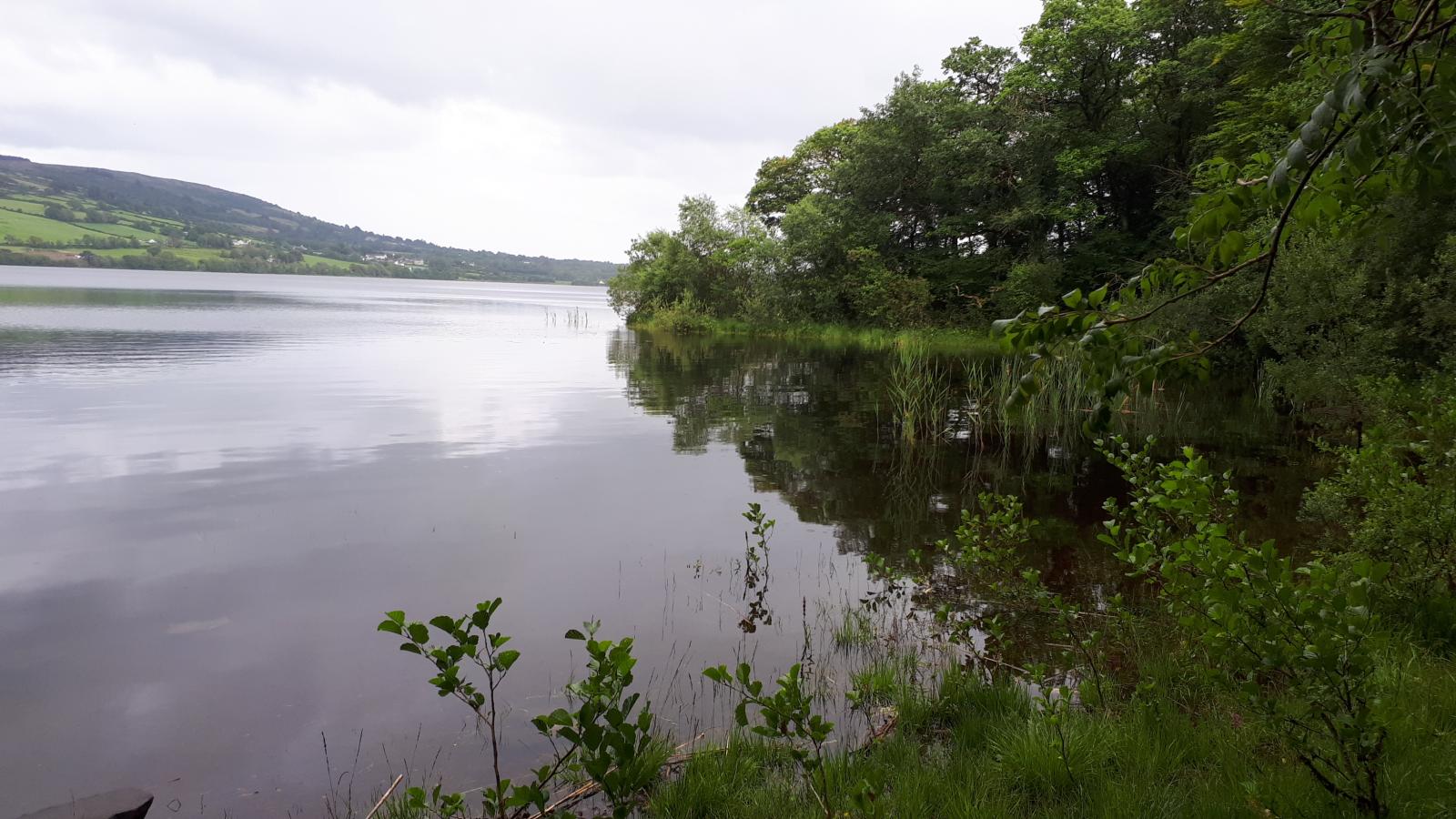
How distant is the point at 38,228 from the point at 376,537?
147279 mm

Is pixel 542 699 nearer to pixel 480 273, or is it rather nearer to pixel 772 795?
pixel 772 795

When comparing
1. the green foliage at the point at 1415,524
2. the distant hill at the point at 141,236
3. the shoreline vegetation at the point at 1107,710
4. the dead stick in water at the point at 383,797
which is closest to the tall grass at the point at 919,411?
the shoreline vegetation at the point at 1107,710

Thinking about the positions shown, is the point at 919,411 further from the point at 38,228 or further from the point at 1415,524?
the point at 38,228

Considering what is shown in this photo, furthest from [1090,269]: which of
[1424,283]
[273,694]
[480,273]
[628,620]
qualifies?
[480,273]

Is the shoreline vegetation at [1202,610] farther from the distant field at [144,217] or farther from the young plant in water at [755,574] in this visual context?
the distant field at [144,217]

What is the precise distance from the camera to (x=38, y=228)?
366 feet

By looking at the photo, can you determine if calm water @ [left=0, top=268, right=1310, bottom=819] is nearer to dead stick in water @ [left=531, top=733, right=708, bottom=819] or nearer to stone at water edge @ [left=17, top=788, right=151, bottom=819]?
stone at water edge @ [left=17, top=788, right=151, bottom=819]

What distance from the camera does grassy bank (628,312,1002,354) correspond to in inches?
1286

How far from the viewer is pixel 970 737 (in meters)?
4.14

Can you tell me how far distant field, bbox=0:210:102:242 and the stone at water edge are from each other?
141 metres

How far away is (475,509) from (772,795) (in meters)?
6.62

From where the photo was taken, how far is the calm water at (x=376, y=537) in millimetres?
4605

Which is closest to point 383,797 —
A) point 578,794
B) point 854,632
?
point 578,794

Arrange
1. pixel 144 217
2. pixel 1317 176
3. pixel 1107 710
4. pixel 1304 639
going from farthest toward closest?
1. pixel 144 217
2. pixel 1107 710
3. pixel 1304 639
4. pixel 1317 176
